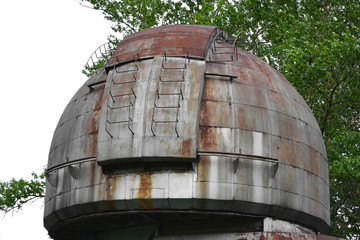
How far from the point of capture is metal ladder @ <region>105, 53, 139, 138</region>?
17.8 meters

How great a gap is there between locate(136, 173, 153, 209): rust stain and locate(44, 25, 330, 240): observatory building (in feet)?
0.08

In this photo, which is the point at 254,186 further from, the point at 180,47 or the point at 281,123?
the point at 180,47

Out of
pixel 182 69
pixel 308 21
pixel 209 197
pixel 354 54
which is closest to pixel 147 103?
pixel 182 69

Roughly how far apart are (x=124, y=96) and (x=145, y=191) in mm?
2694

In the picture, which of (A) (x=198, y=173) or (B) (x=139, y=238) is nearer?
(A) (x=198, y=173)

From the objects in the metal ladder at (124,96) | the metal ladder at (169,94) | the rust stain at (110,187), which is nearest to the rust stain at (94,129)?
the metal ladder at (124,96)

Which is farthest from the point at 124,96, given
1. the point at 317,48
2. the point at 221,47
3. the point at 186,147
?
the point at 317,48

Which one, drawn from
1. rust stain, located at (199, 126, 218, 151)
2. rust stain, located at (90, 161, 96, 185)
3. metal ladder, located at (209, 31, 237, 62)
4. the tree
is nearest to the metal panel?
rust stain, located at (199, 126, 218, 151)

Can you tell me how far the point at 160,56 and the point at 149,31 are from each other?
230 centimetres

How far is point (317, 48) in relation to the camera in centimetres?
2850

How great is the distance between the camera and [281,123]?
61.2 ft

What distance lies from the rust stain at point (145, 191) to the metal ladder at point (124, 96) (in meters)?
1.25

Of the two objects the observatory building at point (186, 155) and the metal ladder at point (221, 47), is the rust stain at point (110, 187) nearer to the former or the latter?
the observatory building at point (186, 155)

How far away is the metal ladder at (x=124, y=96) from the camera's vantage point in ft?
58.3
